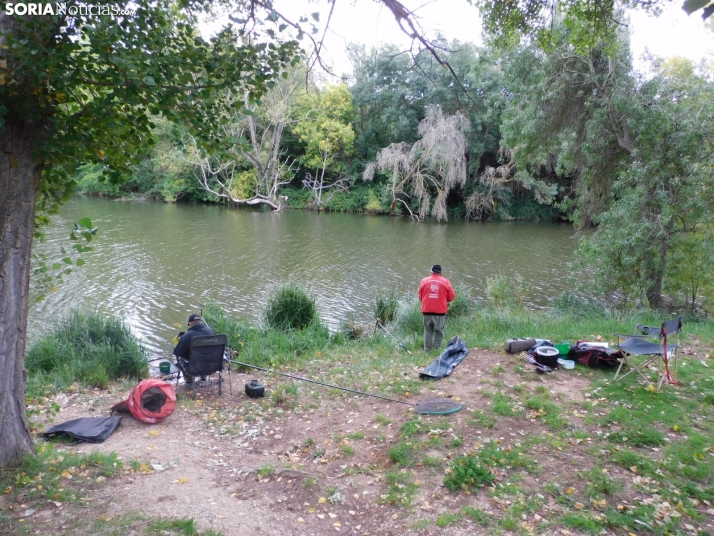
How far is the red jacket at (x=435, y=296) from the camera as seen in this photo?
842cm

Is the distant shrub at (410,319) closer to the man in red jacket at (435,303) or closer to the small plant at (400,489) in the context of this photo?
the man in red jacket at (435,303)

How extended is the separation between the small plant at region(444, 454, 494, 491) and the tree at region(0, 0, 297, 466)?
11.7 feet

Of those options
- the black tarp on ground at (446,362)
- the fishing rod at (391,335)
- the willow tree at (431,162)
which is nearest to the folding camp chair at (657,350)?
the black tarp on ground at (446,362)

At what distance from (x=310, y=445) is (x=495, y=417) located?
6.83 feet

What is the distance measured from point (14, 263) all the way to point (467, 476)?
4094 millimetres

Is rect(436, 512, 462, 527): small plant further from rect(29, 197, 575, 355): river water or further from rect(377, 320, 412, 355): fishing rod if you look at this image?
rect(29, 197, 575, 355): river water

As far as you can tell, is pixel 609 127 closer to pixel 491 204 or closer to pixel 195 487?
pixel 195 487

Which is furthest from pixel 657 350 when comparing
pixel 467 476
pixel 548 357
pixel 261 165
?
pixel 261 165

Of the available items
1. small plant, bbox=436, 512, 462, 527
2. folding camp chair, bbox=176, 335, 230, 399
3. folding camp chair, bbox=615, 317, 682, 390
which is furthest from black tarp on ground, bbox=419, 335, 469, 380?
small plant, bbox=436, 512, 462, 527

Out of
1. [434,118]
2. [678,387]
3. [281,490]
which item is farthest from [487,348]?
[434,118]

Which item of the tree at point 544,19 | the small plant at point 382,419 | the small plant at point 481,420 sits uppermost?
the tree at point 544,19

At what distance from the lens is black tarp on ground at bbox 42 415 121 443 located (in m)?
5.08

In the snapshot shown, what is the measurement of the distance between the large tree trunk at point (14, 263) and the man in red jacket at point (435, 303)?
19.7 ft

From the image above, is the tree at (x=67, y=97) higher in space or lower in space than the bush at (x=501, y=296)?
higher
